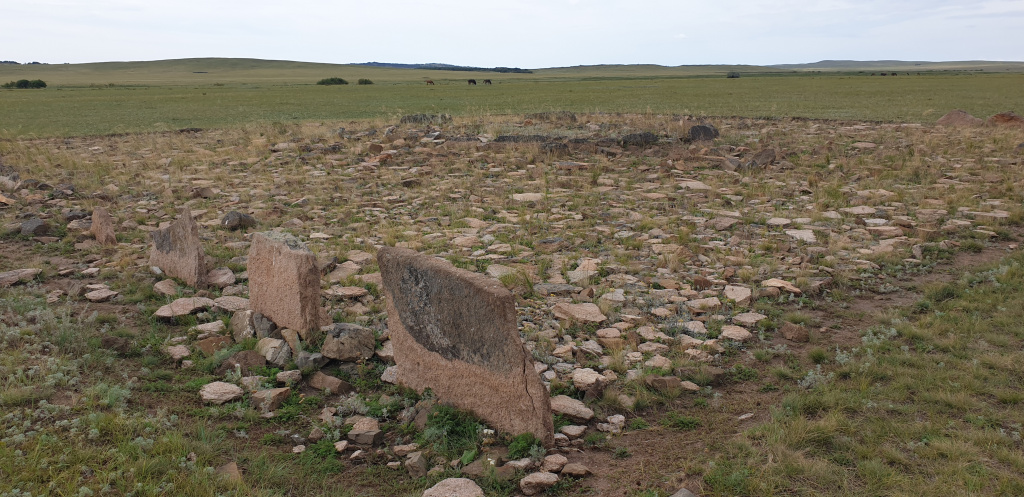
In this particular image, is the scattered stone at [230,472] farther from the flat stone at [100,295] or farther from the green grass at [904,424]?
the flat stone at [100,295]

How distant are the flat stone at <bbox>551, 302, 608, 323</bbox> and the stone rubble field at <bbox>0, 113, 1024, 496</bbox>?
1.2 inches

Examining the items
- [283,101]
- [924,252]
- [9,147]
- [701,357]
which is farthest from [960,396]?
[283,101]

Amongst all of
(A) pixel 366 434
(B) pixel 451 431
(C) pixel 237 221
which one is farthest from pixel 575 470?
(C) pixel 237 221

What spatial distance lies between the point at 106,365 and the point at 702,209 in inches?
373

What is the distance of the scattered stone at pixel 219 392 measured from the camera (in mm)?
5082

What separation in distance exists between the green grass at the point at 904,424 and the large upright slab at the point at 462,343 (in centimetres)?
137

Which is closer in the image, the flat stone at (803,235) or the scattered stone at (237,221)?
the flat stone at (803,235)

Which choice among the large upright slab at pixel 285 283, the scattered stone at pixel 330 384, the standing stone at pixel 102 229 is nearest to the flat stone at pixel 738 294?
the scattered stone at pixel 330 384

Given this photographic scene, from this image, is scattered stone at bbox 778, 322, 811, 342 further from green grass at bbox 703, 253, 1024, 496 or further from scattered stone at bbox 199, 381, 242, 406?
scattered stone at bbox 199, 381, 242, 406

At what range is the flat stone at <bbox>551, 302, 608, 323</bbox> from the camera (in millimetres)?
6602

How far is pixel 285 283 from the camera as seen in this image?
6133 millimetres

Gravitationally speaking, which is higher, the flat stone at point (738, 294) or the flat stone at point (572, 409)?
the flat stone at point (738, 294)

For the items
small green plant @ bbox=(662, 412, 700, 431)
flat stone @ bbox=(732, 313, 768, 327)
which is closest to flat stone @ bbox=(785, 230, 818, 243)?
flat stone @ bbox=(732, 313, 768, 327)

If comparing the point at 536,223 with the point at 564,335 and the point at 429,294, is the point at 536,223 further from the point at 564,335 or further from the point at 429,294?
the point at 429,294
